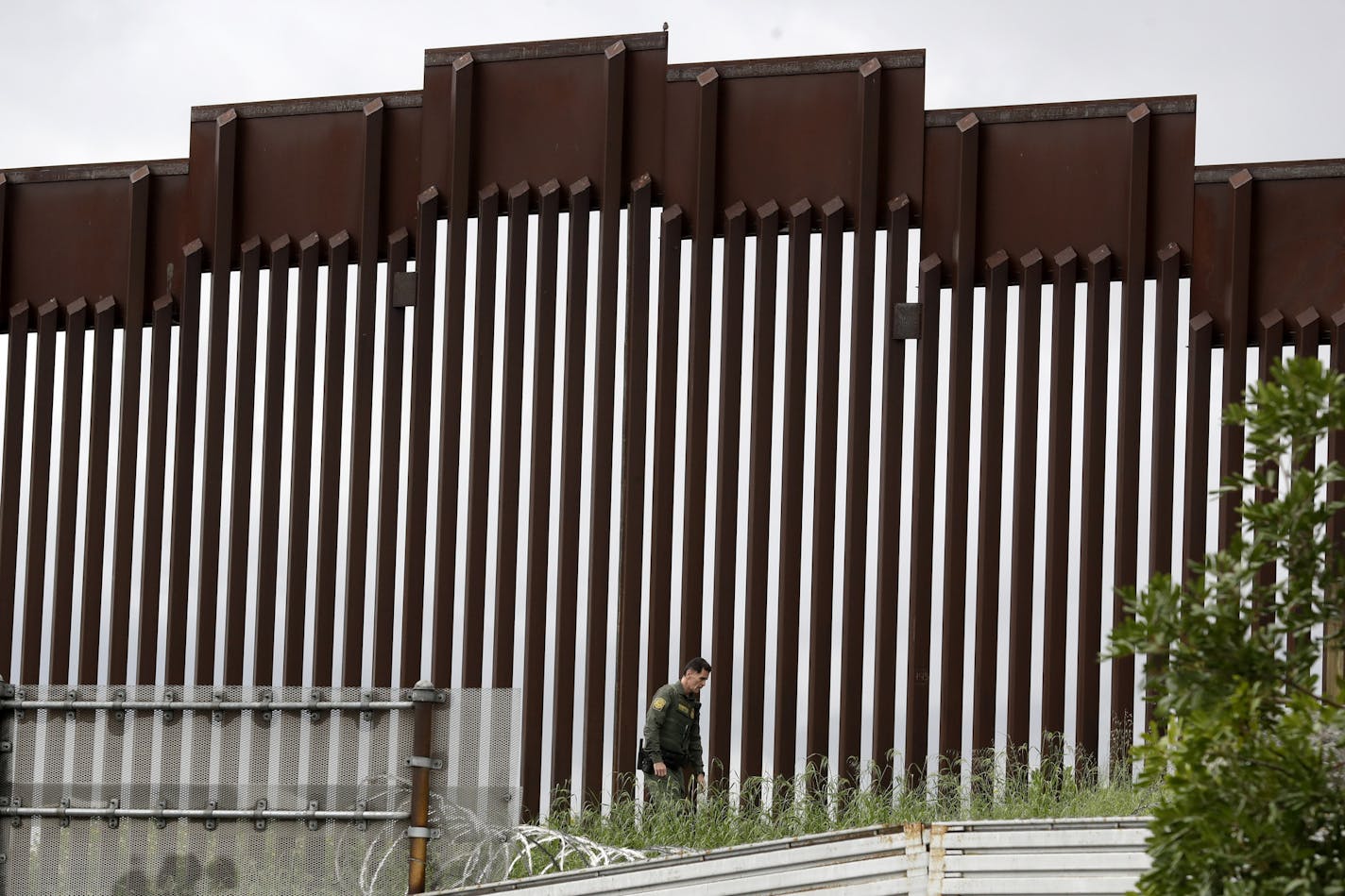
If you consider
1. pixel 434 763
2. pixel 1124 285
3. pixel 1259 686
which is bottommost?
pixel 434 763

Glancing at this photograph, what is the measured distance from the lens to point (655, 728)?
12688mm

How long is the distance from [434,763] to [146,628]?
6237 mm

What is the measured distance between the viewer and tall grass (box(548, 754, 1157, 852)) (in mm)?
11484

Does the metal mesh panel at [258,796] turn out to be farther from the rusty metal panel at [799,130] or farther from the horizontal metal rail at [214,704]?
the rusty metal panel at [799,130]

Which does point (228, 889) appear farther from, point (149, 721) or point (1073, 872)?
point (1073, 872)

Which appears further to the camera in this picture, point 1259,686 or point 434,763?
point 434,763

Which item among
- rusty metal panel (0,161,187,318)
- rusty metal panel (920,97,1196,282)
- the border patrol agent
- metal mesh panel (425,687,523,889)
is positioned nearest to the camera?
metal mesh panel (425,687,523,889)

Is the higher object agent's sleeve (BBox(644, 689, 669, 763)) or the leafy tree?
the leafy tree

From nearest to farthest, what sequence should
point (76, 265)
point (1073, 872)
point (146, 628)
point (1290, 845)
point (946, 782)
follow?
point (1290, 845)
point (1073, 872)
point (946, 782)
point (146, 628)
point (76, 265)

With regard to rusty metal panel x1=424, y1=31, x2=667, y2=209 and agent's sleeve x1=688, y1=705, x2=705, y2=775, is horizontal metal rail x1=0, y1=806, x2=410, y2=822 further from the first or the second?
rusty metal panel x1=424, y1=31, x2=667, y2=209

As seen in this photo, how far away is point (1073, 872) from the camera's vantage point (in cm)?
761

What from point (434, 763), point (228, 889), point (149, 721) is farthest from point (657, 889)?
point (149, 721)

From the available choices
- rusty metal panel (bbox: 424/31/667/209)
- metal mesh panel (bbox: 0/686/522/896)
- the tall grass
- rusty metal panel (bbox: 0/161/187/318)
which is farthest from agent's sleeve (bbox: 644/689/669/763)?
rusty metal panel (bbox: 0/161/187/318)

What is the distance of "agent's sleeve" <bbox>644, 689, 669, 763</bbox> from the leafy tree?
23.1ft
